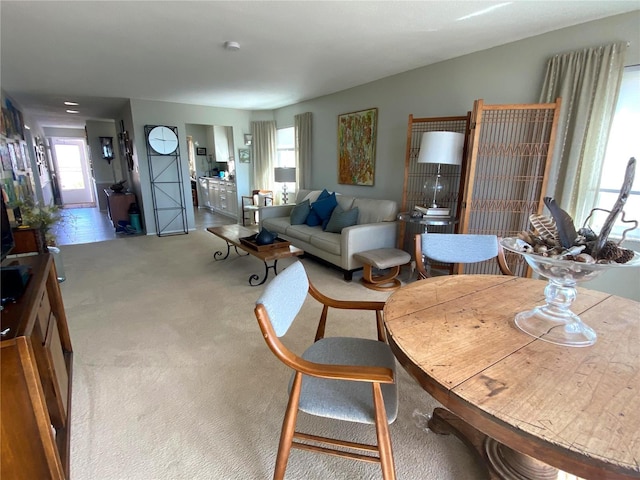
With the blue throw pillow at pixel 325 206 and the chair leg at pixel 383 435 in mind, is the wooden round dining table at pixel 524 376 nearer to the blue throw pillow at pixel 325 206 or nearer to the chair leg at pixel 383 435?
the chair leg at pixel 383 435

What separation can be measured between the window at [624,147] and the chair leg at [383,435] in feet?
7.59

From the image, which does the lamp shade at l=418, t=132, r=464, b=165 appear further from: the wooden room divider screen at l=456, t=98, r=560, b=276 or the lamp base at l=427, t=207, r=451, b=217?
the lamp base at l=427, t=207, r=451, b=217

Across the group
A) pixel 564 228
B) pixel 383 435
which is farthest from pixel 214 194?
pixel 564 228

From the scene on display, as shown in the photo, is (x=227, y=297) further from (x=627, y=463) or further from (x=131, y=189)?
(x=131, y=189)

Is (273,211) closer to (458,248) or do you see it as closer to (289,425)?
(458,248)

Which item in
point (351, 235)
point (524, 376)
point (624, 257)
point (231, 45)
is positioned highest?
point (231, 45)

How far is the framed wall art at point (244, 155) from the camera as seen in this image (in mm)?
6385

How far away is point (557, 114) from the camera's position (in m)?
2.45

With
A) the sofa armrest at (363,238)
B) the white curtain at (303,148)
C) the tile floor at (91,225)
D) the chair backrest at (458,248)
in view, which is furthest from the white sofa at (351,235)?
the tile floor at (91,225)

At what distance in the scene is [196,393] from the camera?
5.74 feet

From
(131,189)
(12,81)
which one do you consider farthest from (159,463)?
(131,189)

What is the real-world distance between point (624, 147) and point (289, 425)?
302 centimetres

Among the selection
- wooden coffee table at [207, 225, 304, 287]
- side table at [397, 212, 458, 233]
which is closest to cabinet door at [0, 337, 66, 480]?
wooden coffee table at [207, 225, 304, 287]

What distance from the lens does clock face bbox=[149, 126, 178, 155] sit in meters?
5.29
